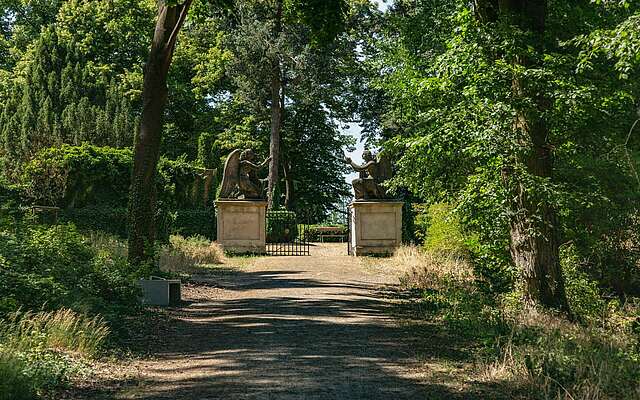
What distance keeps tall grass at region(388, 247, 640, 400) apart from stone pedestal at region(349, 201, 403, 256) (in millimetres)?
11506

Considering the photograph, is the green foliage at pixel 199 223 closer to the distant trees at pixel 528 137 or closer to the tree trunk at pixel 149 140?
the tree trunk at pixel 149 140

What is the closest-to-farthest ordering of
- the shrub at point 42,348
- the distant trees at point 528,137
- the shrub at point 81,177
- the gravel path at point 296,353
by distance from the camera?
the shrub at point 42,348
the gravel path at point 296,353
the distant trees at point 528,137
the shrub at point 81,177

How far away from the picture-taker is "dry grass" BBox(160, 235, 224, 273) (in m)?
19.4

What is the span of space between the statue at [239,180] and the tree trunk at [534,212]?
55.9ft

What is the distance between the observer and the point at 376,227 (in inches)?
1062

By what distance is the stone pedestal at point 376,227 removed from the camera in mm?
26875

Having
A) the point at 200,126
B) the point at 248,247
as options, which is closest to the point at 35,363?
the point at 248,247

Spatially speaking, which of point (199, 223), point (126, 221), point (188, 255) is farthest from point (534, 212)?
point (199, 223)

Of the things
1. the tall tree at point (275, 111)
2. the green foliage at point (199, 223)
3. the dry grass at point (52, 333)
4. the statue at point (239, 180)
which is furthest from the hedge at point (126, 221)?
the dry grass at point (52, 333)

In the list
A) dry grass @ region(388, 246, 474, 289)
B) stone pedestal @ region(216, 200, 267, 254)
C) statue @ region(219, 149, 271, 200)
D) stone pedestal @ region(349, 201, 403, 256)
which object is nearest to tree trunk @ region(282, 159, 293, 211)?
statue @ region(219, 149, 271, 200)

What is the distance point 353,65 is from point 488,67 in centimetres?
3231

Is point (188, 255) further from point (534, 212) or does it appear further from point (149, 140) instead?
point (534, 212)

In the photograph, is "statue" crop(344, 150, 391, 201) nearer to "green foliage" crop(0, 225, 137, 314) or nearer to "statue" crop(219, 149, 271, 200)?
"statue" crop(219, 149, 271, 200)

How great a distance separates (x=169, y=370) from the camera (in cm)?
745
